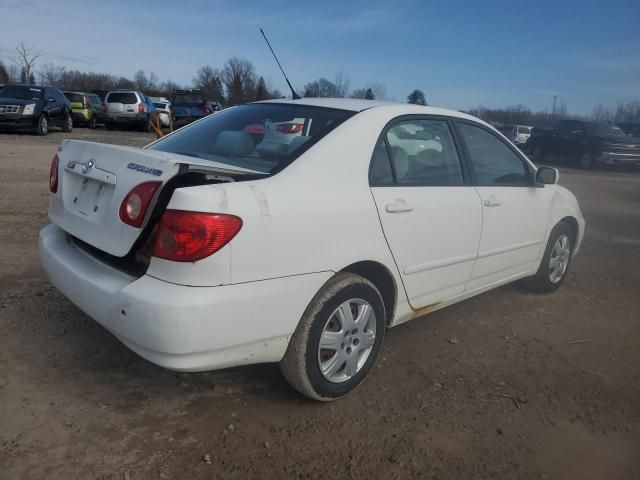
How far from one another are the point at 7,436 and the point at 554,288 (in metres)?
4.26

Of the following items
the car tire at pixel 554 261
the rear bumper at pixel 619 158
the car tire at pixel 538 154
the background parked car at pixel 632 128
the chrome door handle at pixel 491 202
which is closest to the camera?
the chrome door handle at pixel 491 202

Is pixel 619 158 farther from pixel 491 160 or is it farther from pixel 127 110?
pixel 127 110

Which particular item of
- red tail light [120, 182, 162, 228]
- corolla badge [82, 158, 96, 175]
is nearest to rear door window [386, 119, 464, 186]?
red tail light [120, 182, 162, 228]

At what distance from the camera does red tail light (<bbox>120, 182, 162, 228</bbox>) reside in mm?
2350

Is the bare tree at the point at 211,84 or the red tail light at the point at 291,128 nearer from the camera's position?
the red tail light at the point at 291,128

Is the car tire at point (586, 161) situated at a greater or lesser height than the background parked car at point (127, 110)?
lesser

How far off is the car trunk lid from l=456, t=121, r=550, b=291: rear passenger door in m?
1.82

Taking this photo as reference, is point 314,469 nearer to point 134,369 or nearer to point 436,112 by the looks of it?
point 134,369

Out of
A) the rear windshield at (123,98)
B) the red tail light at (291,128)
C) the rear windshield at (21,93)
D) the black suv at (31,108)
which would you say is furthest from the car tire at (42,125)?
the red tail light at (291,128)

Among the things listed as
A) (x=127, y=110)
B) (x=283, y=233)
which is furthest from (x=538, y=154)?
(x=283, y=233)

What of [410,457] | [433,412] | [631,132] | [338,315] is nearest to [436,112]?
[338,315]

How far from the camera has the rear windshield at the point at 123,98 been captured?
2269cm

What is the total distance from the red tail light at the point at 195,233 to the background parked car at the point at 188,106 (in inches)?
786

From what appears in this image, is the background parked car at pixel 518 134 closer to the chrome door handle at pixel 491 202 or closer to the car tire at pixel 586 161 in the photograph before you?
the car tire at pixel 586 161
